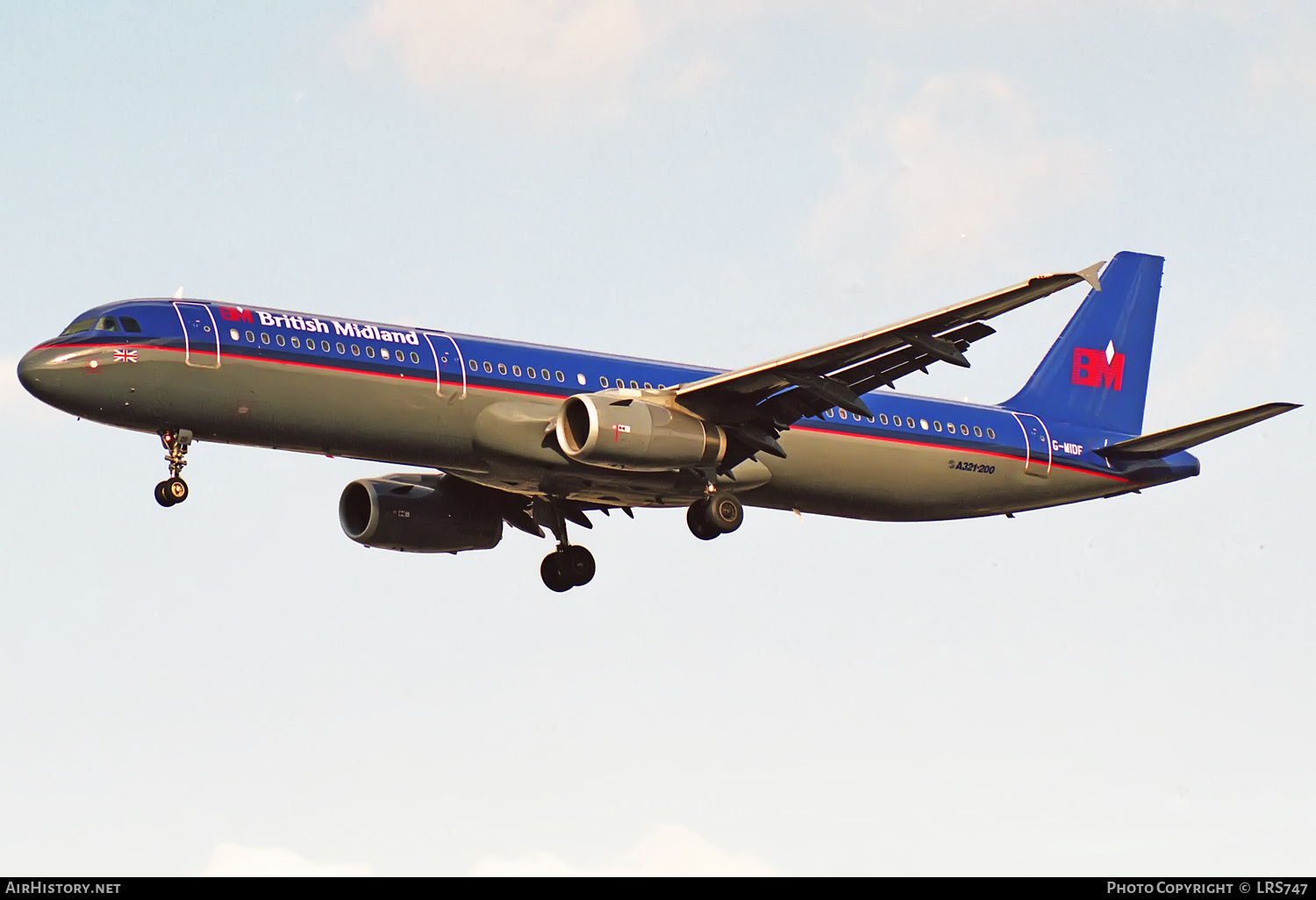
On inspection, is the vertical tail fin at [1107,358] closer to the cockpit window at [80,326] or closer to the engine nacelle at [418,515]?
the engine nacelle at [418,515]

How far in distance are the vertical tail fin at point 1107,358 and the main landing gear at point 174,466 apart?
20.7 meters

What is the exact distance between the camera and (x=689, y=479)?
38.6 m

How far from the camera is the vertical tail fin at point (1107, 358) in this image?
45.9m

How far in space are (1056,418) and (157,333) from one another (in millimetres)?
22173

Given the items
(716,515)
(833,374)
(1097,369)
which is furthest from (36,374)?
(1097,369)

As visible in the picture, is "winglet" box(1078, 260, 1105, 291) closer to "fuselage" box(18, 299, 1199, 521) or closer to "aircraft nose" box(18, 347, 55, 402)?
"fuselage" box(18, 299, 1199, 521)

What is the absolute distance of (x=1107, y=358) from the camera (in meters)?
47.4

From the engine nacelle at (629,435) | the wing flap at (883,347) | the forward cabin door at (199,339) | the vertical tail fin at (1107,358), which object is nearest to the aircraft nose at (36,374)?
the forward cabin door at (199,339)

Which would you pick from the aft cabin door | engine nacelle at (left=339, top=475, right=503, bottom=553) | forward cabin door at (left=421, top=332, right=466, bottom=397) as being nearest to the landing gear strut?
engine nacelle at (left=339, top=475, right=503, bottom=553)

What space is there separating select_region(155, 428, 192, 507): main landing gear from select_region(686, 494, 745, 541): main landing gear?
10532 mm
